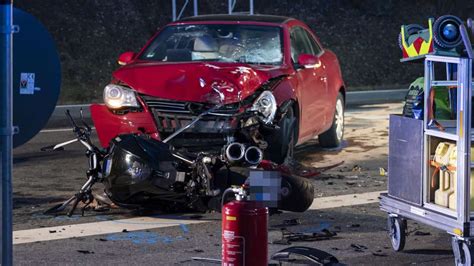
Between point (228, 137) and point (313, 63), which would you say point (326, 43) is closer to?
point (313, 63)

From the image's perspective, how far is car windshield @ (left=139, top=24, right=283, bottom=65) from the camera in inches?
475

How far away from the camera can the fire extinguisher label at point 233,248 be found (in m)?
6.50

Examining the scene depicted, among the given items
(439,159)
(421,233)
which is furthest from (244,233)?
(421,233)

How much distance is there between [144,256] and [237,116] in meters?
2.68

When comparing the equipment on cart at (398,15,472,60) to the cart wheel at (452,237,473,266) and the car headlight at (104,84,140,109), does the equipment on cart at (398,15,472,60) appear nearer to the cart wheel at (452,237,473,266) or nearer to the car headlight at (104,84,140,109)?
the cart wheel at (452,237,473,266)

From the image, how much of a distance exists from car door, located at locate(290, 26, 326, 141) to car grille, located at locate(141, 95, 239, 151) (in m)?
1.69

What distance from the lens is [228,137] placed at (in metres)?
10.5

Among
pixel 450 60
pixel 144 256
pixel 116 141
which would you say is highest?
pixel 450 60

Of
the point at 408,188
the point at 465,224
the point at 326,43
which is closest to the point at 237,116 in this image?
the point at 408,188

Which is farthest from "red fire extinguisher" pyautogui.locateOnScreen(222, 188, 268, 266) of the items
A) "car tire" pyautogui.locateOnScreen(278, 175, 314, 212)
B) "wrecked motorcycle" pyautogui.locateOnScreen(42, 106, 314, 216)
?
"wrecked motorcycle" pyautogui.locateOnScreen(42, 106, 314, 216)

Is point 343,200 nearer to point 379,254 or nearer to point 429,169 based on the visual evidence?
point 379,254

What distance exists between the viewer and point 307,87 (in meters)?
12.6

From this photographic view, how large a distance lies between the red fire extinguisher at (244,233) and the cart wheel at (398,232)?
210 centimetres

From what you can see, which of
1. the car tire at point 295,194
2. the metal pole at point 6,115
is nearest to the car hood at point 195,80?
the car tire at point 295,194
